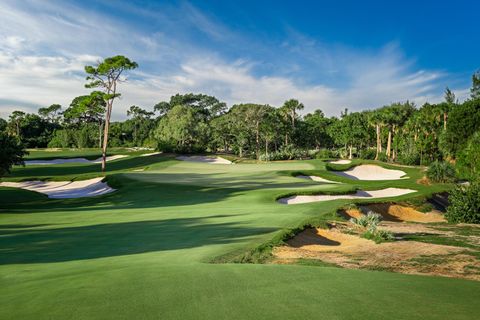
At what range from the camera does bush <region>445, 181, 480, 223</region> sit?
19.3m

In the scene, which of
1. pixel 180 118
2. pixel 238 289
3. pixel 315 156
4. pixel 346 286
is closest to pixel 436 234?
pixel 346 286

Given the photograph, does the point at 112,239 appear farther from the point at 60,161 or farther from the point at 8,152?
the point at 60,161

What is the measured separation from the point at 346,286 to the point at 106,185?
32050 millimetres

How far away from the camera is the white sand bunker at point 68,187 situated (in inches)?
1297

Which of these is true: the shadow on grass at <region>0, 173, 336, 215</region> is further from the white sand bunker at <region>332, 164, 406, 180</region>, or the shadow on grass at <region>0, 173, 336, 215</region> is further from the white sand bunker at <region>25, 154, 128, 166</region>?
the white sand bunker at <region>25, 154, 128, 166</region>

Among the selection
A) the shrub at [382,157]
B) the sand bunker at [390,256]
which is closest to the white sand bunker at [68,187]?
the sand bunker at [390,256]

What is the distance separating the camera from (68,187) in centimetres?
3669

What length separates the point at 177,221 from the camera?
54.0ft

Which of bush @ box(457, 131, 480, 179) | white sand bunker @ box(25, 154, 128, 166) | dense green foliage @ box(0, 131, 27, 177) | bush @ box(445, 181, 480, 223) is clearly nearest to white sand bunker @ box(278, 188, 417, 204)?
bush @ box(445, 181, 480, 223)

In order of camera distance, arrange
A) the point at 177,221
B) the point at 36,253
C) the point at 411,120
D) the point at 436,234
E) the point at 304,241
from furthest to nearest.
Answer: the point at 411,120 → the point at 177,221 → the point at 436,234 → the point at 304,241 → the point at 36,253

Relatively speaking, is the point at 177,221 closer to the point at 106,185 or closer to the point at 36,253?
the point at 36,253

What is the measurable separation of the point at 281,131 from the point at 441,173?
49617 millimetres

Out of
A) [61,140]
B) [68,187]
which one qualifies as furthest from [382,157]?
[61,140]

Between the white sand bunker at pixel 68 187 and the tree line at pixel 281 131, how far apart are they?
9113mm
